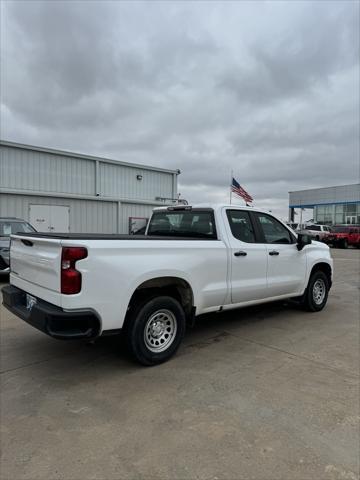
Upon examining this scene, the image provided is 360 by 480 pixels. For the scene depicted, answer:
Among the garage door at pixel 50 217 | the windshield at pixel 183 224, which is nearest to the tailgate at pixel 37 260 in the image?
the windshield at pixel 183 224

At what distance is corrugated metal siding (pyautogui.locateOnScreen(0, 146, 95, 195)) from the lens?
1499 centimetres

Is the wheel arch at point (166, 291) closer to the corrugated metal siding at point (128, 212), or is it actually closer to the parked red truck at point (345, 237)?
the corrugated metal siding at point (128, 212)

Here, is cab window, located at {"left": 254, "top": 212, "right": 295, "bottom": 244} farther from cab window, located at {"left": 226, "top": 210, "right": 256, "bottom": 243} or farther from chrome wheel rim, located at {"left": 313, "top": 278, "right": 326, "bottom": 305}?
chrome wheel rim, located at {"left": 313, "top": 278, "right": 326, "bottom": 305}

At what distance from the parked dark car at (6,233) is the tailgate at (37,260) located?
4.97 m

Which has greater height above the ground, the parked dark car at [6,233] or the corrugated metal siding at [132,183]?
the corrugated metal siding at [132,183]

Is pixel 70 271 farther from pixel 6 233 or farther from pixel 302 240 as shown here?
pixel 6 233

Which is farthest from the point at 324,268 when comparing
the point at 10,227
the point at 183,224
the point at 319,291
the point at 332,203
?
the point at 332,203

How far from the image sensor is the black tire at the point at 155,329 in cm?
380

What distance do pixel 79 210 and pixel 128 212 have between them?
2864 millimetres

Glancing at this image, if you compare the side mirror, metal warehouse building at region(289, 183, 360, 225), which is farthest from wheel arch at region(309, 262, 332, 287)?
metal warehouse building at region(289, 183, 360, 225)

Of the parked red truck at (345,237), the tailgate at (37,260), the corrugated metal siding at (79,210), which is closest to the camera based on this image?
the tailgate at (37,260)

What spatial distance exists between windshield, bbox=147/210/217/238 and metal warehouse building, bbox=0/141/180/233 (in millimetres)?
11147

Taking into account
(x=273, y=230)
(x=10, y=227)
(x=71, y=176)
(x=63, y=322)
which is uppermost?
(x=71, y=176)

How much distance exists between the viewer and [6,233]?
391 inches
